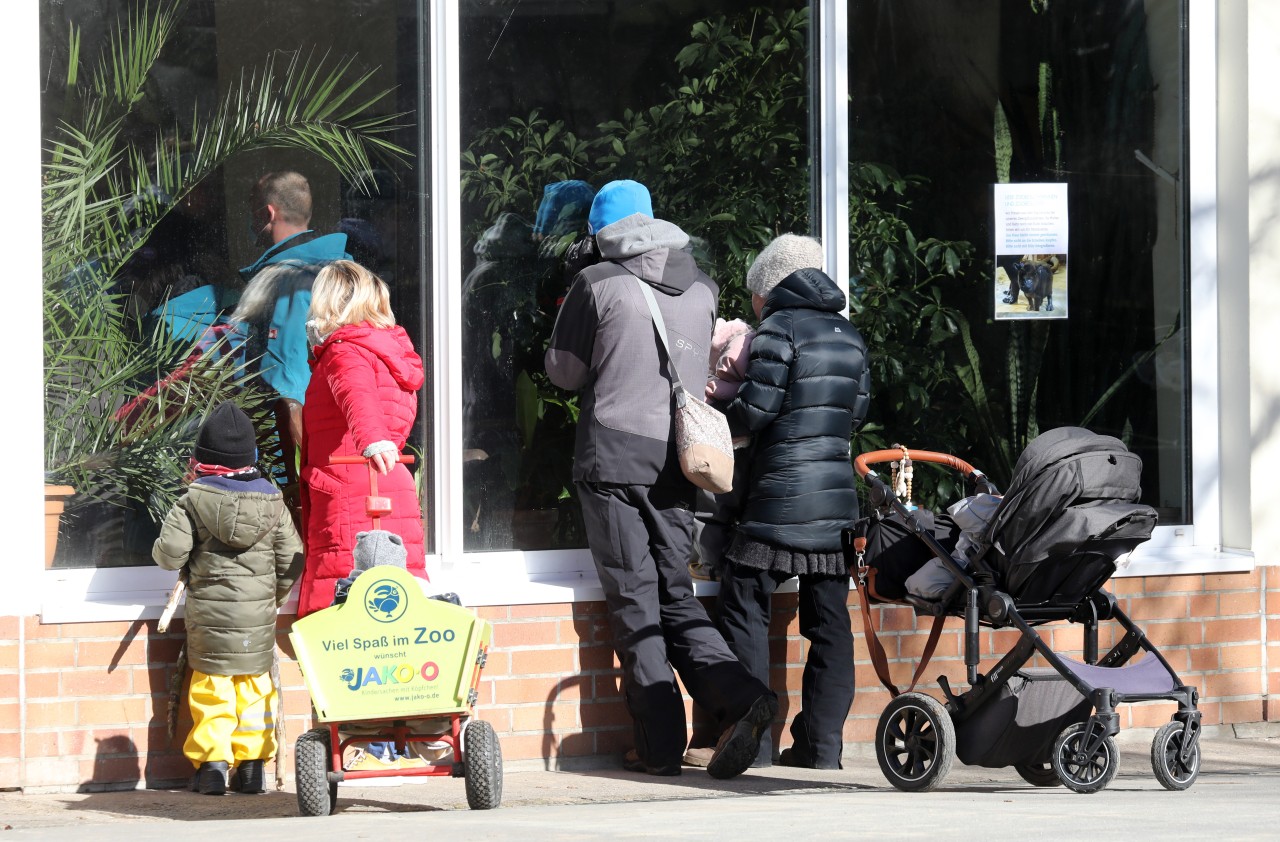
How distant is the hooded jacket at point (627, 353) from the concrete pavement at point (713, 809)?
113cm

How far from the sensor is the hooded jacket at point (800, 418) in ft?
20.6

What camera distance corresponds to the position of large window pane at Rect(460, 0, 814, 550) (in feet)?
21.9

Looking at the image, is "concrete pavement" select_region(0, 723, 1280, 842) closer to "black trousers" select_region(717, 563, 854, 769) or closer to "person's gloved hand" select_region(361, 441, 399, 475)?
"black trousers" select_region(717, 563, 854, 769)

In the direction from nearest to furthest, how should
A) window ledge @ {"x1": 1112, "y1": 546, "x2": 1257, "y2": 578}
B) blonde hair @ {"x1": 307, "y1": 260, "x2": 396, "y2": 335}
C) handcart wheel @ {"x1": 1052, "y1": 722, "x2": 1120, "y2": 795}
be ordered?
handcart wheel @ {"x1": 1052, "y1": 722, "x2": 1120, "y2": 795} → blonde hair @ {"x1": 307, "y1": 260, "x2": 396, "y2": 335} → window ledge @ {"x1": 1112, "y1": 546, "x2": 1257, "y2": 578}

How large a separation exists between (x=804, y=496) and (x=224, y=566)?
2073 millimetres

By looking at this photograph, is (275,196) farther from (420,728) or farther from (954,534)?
(954,534)

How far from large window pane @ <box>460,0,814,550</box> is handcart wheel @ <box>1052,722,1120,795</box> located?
6.95ft

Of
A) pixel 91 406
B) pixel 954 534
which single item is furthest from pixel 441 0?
pixel 954 534

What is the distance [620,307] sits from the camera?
6.20m

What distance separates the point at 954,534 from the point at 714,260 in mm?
1723

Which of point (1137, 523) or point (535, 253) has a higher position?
point (535, 253)

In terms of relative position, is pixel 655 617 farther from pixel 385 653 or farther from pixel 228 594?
pixel 228 594

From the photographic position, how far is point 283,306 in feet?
21.4

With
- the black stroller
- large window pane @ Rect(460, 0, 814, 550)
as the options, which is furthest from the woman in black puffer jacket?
large window pane @ Rect(460, 0, 814, 550)
